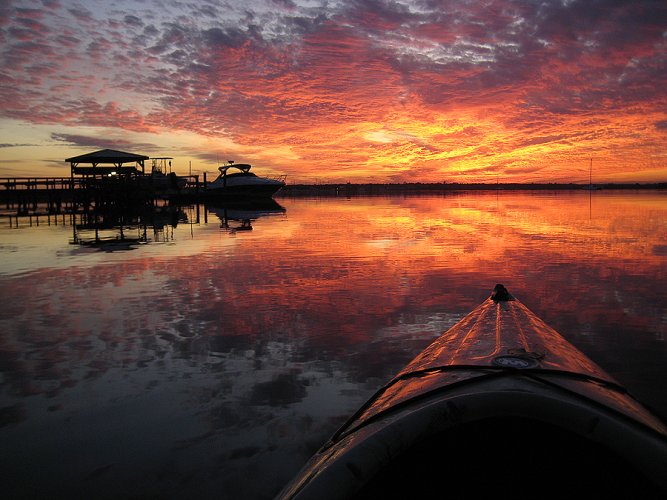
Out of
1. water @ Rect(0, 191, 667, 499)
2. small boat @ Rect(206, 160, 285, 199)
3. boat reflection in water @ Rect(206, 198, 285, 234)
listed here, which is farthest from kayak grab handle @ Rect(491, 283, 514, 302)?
small boat @ Rect(206, 160, 285, 199)

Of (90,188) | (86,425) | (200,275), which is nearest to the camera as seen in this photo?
(86,425)

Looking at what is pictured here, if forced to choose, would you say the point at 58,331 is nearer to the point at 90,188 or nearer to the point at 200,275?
the point at 200,275

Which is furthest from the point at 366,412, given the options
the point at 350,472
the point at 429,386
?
the point at 350,472

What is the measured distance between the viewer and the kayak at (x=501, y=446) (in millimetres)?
1824

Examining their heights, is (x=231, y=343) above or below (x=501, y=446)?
below

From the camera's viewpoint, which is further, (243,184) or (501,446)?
(243,184)

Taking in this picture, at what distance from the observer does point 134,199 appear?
3825 centimetres

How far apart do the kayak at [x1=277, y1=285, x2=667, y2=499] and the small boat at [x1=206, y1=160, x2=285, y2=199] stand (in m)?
63.2

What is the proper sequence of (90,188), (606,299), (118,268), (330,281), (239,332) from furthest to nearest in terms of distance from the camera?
(90,188), (118,268), (330,281), (606,299), (239,332)

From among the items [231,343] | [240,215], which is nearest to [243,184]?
[240,215]

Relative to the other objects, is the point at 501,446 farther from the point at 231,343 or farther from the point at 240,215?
the point at 240,215

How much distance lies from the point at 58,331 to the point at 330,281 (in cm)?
500

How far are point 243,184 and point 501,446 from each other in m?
63.8

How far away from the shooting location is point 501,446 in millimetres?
2078
